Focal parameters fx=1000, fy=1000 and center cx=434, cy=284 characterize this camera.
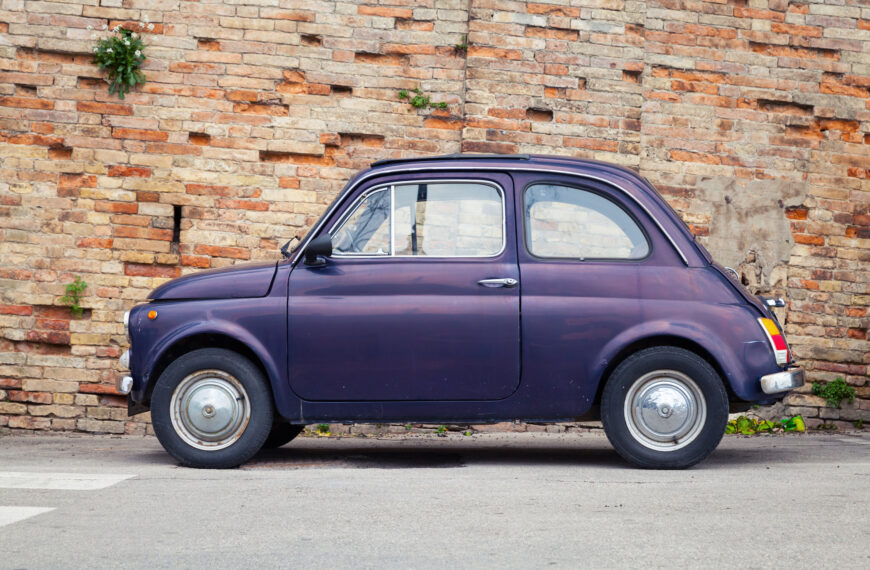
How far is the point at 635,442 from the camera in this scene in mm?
5527

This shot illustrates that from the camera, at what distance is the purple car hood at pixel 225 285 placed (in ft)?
18.7

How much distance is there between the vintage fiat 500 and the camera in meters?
5.54

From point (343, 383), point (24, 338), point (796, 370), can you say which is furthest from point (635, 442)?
point (24, 338)

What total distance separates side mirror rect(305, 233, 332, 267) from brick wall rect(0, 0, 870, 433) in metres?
2.39

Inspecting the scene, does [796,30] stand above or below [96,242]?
above

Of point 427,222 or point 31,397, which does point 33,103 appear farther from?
point 427,222

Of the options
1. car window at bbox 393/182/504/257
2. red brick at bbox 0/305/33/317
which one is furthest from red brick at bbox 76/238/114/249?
car window at bbox 393/182/504/257

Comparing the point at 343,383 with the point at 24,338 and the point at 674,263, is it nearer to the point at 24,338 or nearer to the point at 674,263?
the point at 674,263

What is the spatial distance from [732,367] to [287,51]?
4.53 metres

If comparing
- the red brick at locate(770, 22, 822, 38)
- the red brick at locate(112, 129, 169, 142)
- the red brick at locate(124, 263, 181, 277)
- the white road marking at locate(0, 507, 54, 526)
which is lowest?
the white road marking at locate(0, 507, 54, 526)

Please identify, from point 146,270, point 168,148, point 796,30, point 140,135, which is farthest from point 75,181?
point 796,30

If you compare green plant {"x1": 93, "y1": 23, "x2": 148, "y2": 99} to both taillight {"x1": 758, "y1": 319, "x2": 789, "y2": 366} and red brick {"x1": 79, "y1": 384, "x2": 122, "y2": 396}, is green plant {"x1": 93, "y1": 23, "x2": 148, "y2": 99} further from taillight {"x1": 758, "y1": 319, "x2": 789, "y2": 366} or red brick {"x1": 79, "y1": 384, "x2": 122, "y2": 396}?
taillight {"x1": 758, "y1": 319, "x2": 789, "y2": 366}

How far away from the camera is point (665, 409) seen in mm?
5504

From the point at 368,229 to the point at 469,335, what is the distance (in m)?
0.86
